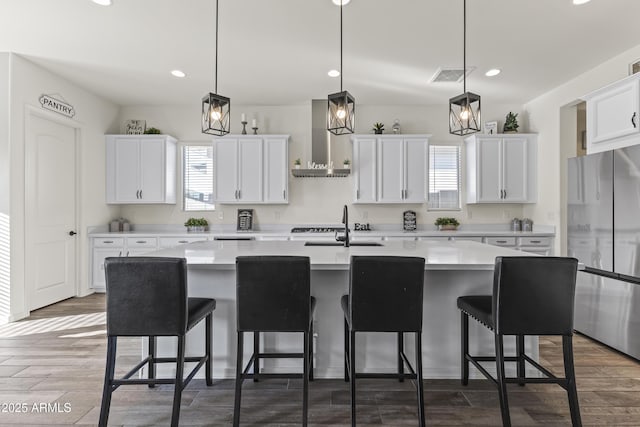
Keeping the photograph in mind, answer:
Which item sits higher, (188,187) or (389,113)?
(389,113)

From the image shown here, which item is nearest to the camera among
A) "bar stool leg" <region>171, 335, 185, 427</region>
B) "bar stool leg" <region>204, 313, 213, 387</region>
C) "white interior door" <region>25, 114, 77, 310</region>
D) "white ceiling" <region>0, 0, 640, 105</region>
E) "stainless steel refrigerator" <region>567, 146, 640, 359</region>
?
"bar stool leg" <region>171, 335, 185, 427</region>

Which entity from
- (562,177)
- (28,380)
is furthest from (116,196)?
(562,177)

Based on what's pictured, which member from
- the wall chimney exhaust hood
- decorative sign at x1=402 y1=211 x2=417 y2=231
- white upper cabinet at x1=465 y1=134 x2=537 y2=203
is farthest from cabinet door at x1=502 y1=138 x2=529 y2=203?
the wall chimney exhaust hood

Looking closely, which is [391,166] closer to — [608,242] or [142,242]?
[608,242]

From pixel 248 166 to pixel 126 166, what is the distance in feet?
5.96

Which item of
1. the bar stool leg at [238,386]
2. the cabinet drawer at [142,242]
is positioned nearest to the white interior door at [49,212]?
the cabinet drawer at [142,242]

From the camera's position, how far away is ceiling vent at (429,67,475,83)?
13.4 feet

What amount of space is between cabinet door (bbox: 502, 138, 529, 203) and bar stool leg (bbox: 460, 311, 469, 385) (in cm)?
340

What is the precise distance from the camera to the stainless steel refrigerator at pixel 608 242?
2816 mm

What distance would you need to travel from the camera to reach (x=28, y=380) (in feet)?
8.08

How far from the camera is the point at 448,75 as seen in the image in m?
4.22

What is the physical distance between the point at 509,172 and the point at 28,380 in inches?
224

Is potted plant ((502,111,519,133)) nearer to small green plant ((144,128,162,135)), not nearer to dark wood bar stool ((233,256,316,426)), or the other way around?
dark wood bar stool ((233,256,316,426))

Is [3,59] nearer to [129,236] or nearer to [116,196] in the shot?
[116,196]
